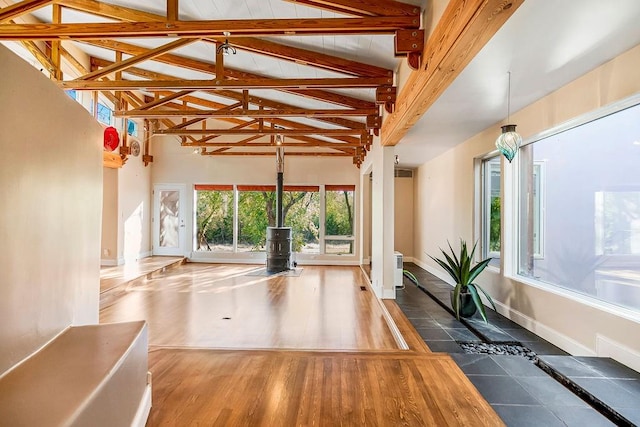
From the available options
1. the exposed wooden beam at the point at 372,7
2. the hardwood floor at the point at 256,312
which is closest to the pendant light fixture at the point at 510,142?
the exposed wooden beam at the point at 372,7

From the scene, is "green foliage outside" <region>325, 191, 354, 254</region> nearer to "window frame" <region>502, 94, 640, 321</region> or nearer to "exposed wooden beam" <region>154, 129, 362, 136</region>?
"exposed wooden beam" <region>154, 129, 362, 136</region>

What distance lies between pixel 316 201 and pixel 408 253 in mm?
2784

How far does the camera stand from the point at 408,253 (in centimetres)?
850

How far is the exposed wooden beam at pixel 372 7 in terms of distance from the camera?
2799 mm

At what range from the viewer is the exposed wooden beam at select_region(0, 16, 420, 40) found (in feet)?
9.26

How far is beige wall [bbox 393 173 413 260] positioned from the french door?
19.1 feet

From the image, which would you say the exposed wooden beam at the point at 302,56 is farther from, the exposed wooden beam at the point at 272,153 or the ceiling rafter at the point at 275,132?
the exposed wooden beam at the point at 272,153

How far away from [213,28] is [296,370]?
310cm

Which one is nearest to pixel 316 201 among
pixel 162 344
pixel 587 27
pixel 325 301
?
pixel 325 301

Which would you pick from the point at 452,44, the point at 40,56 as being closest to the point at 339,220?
the point at 40,56

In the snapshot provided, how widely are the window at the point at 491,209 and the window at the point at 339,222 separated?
166 inches

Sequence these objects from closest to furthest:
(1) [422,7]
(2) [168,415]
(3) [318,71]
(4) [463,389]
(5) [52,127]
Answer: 1. (5) [52,127]
2. (2) [168,415]
3. (4) [463,389]
4. (1) [422,7]
5. (3) [318,71]

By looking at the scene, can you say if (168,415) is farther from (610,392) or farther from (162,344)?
(610,392)

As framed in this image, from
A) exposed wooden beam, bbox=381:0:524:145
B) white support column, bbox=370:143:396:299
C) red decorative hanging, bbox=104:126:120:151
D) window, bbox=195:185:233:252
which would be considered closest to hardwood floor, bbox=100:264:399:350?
white support column, bbox=370:143:396:299
